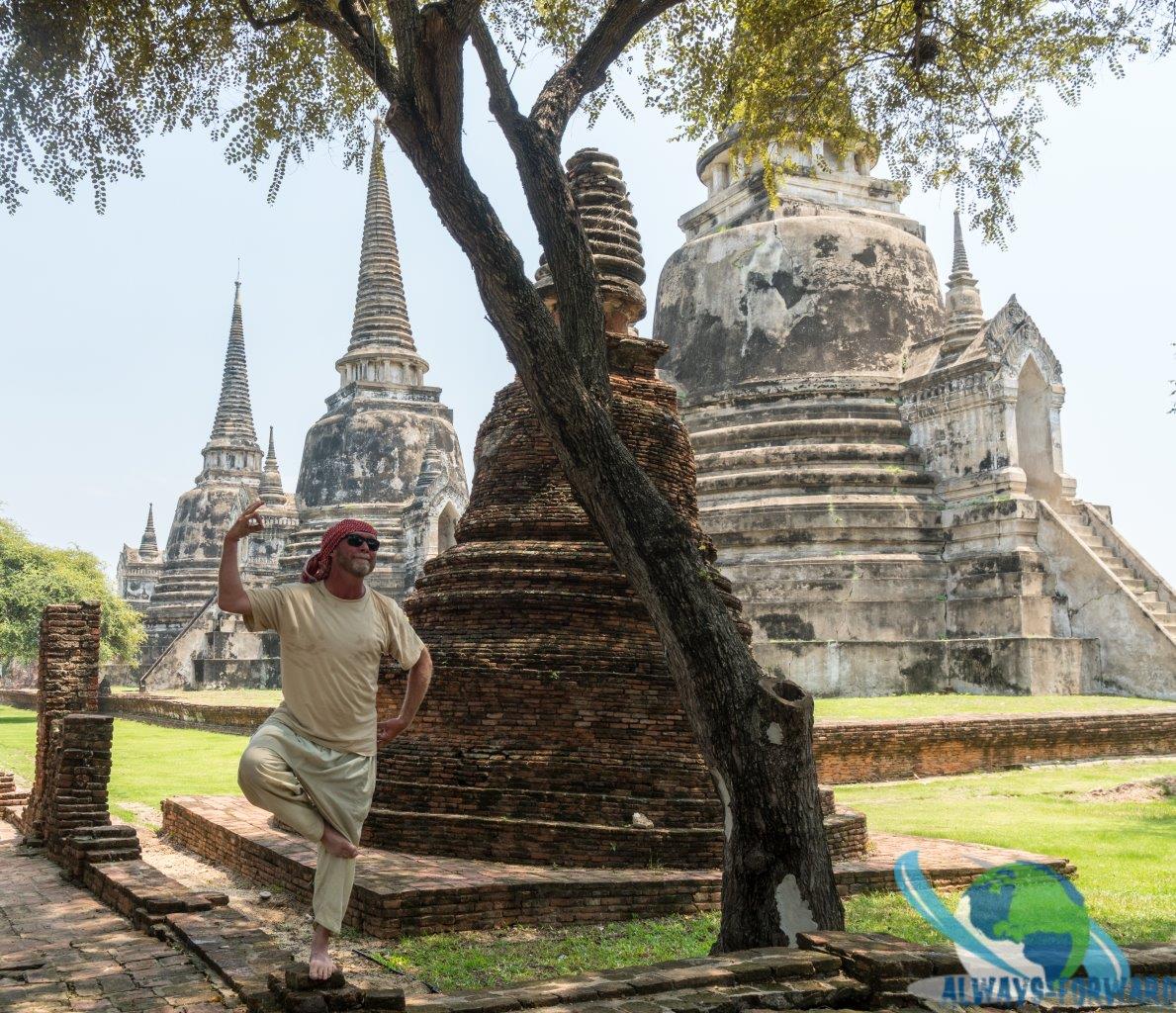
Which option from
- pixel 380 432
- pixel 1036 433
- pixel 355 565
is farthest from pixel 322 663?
pixel 380 432

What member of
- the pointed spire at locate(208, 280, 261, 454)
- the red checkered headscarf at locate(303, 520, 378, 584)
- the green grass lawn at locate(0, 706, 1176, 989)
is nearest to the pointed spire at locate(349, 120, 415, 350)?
the pointed spire at locate(208, 280, 261, 454)

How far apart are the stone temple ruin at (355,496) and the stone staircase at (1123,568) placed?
14595mm

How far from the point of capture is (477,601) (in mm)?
A: 7684

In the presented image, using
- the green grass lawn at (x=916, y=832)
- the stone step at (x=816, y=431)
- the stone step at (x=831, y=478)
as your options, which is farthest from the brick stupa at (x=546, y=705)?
the stone step at (x=816, y=431)

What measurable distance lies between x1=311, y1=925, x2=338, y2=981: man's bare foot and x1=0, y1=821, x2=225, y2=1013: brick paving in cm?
39

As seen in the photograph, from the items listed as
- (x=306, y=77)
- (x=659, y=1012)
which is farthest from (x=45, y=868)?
(x=306, y=77)

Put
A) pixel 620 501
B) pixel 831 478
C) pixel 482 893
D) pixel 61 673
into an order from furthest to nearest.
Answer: pixel 831 478
pixel 61 673
pixel 482 893
pixel 620 501

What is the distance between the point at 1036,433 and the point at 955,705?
6.08 m

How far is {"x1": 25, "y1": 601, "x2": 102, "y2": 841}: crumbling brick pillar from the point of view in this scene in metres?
7.96

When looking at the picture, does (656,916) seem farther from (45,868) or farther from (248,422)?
(248,422)

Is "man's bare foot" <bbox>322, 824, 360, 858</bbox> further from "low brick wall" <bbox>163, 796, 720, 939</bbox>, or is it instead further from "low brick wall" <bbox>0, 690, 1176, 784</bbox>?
"low brick wall" <bbox>0, 690, 1176, 784</bbox>

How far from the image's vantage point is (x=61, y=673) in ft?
26.1

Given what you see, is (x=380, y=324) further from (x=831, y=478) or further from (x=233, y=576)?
(x=233, y=576)

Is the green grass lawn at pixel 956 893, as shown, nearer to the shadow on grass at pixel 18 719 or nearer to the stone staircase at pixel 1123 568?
the stone staircase at pixel 1123 568
